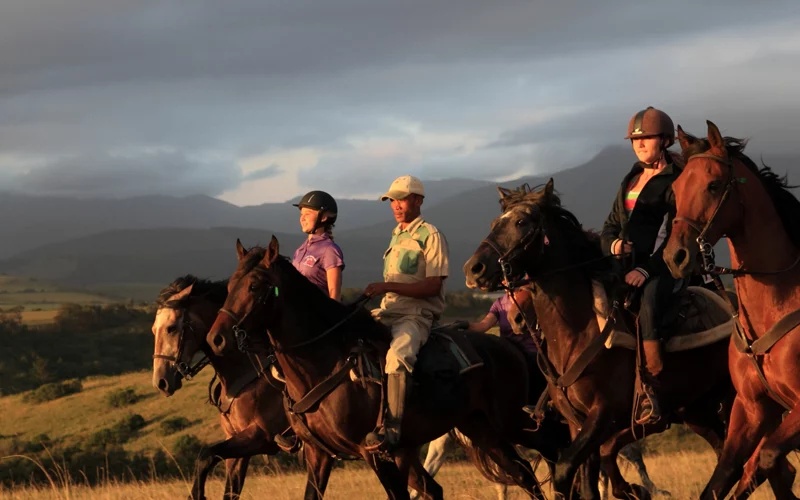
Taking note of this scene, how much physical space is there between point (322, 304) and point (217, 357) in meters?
2.27

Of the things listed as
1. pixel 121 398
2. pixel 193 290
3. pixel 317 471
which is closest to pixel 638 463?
pixel 317 471

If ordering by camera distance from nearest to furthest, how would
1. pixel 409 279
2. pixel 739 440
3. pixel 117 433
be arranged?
pixel 739 440 < pixel 409 279 < pixel 117 433

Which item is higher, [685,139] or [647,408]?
[685,139]

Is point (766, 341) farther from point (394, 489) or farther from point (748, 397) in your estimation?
point (394, 489)

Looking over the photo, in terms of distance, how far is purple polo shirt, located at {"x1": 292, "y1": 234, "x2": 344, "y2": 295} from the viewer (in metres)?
10.3

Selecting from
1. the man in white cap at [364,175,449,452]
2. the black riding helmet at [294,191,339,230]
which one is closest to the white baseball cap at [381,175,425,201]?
the man in white cap at [364,175,449,452]

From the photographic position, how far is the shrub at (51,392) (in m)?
47.9

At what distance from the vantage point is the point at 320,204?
10.5m

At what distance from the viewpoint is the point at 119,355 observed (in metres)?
81.4

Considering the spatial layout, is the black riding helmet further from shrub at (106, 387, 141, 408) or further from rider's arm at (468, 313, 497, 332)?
shrub at (106, 387, 141, 408)

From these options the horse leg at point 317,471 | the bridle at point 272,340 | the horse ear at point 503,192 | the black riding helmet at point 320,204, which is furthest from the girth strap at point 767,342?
the black riding helmet at point 320,204

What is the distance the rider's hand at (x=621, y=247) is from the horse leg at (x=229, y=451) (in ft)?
14.6

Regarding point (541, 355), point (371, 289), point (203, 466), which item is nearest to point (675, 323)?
point (541, 355)

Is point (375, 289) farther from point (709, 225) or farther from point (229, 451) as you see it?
point (709, 225)
